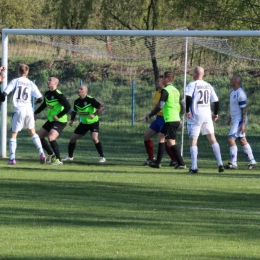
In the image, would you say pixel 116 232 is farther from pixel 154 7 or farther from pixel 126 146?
pixel 154 7

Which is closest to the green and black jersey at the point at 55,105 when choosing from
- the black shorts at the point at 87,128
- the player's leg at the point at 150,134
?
the black shorts at the point at 87,128

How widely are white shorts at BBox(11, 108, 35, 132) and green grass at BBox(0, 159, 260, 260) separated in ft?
3.93

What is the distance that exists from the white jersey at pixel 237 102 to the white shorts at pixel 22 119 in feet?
13.3

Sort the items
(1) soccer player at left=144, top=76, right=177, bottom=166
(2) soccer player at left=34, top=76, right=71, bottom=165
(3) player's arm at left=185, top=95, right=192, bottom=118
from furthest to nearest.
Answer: (2) soccer player at left=34, top=76, right=71, bottom=165 < (1) soccer player at left=144, top=76, right=177, bottom=166 < (3) player's arm at left=185, top=95, right=192, bottom=118

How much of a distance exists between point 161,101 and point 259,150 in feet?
19.6

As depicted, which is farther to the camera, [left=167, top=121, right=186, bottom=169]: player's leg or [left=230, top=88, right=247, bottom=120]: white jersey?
[left=230, top=88, right=247, bottom=120]: white jersey

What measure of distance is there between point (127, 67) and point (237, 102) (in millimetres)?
11367

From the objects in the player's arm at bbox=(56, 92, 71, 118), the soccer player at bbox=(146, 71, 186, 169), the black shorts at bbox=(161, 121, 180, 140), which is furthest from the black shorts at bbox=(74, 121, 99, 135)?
the black shorts at bbox=(161, 121, 180, 140)

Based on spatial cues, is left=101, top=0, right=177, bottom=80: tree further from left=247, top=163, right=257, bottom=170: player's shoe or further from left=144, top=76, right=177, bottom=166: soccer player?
left=247, top=163, right=257, bottom=170: player's shoe

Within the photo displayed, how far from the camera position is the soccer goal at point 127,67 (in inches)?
809

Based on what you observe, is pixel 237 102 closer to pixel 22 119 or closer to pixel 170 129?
pixel 170 129

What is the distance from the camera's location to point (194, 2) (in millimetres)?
26594

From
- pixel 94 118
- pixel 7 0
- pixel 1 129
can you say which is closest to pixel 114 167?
pixel 94 118

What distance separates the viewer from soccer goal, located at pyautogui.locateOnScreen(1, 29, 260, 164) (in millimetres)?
20547
